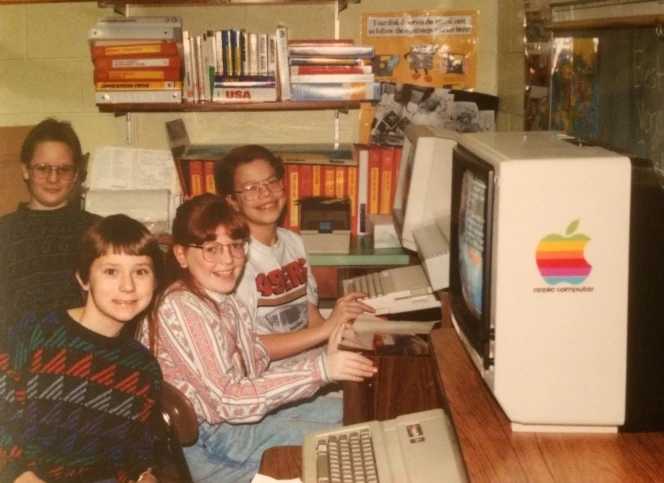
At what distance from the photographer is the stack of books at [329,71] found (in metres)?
2.83

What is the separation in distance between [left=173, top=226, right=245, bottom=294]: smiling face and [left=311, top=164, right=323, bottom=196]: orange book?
81cm

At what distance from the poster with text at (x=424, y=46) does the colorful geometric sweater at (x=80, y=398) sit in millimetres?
1644

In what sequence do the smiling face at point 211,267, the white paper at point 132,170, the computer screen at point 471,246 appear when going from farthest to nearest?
the white paper at point 132,170 < the smiling face at point 211,267 < the computer screen at point 471,246

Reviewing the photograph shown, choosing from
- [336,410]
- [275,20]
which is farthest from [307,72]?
[336,410]

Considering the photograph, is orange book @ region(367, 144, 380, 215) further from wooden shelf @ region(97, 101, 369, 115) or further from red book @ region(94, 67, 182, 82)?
red book @ region(94, 67, 182, 82)

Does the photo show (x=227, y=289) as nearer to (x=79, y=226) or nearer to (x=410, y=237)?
(x=410, y=237)

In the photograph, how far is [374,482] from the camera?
4.19ft

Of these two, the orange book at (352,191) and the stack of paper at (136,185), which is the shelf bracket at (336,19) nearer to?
the orange book at (352,191)

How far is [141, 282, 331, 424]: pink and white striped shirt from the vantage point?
190 centimetres

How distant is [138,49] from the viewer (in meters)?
2.78

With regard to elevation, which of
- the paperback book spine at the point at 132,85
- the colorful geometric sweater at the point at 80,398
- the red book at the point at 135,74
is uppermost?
the red book at the point at 135,74

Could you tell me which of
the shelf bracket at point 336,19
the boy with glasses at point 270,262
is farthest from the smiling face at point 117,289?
the shelf bracket at point 336,19

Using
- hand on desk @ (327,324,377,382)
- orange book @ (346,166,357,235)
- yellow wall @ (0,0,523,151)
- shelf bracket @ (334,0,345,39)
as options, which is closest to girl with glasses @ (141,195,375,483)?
hand on desk @ (327,324,377,382)

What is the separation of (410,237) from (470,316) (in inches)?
37.3
